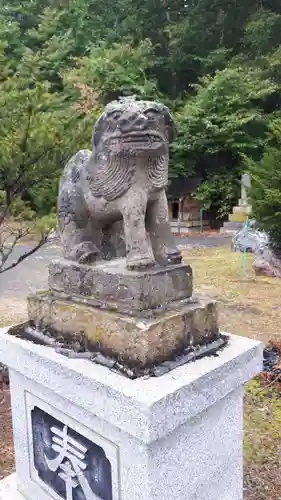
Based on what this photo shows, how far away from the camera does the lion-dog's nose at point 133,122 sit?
1.43 metres

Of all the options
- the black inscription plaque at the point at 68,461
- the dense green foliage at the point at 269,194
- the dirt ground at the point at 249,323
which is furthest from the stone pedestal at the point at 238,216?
the black inscription plaque at the point at 68,461

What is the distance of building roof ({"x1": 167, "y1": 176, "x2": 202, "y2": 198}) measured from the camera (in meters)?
12.4

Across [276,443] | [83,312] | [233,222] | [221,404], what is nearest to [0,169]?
[83,312]

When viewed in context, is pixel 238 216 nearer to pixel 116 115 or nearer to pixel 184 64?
pixel 184 64

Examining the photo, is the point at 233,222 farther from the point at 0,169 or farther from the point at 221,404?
the point at 221,404

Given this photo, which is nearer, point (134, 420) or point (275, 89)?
point (134, 420)

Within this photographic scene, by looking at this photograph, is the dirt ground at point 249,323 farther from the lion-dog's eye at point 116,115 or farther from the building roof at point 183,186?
the building roof at point 183,186

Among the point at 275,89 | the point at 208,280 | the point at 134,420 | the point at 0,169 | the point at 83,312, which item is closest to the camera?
the point at 134,420

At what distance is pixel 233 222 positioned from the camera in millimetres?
11672

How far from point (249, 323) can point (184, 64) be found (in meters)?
11.3

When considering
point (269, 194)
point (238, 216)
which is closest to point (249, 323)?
point (269, 194)

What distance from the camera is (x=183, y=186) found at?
12523mm

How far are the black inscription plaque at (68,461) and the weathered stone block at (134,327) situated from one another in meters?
0.34

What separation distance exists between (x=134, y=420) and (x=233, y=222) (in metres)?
10.8
